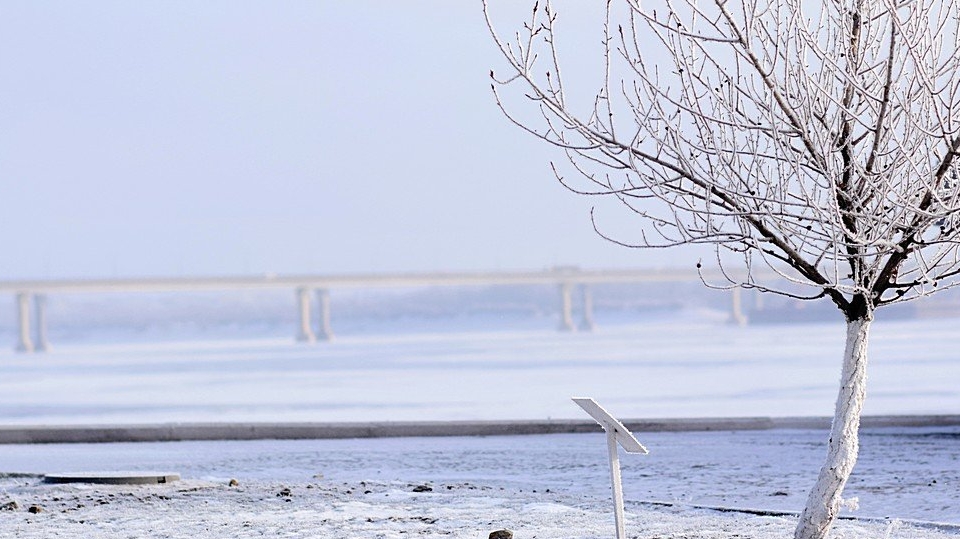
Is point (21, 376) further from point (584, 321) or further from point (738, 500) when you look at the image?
point (584, 321)

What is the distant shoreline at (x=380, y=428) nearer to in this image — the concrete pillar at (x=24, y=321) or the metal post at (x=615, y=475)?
the metal post at (x=615, y=475)

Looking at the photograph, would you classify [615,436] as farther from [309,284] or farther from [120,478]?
[309,284]

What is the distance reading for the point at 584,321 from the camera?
387ft

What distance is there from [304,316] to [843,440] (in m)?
99.9

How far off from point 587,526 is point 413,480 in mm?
3344

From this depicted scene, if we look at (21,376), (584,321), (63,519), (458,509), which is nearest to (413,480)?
(458,509)

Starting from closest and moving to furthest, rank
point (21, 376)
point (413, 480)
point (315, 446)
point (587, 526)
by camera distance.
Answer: point (587, 526)
point (413, 480)
point (315, 446)
point (21, 376)

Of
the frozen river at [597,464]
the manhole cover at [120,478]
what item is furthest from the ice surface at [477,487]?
the manhole cover at [120,478]

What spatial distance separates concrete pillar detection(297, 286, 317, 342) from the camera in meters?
103

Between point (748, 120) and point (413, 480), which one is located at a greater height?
point (748, 120)

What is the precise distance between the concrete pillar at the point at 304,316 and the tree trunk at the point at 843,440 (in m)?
96.4

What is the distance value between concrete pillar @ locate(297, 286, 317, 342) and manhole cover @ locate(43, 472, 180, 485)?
91.4 meters

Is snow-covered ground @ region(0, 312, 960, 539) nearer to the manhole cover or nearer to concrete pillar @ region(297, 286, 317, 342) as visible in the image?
the manhole cover

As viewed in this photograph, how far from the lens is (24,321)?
332 feet
